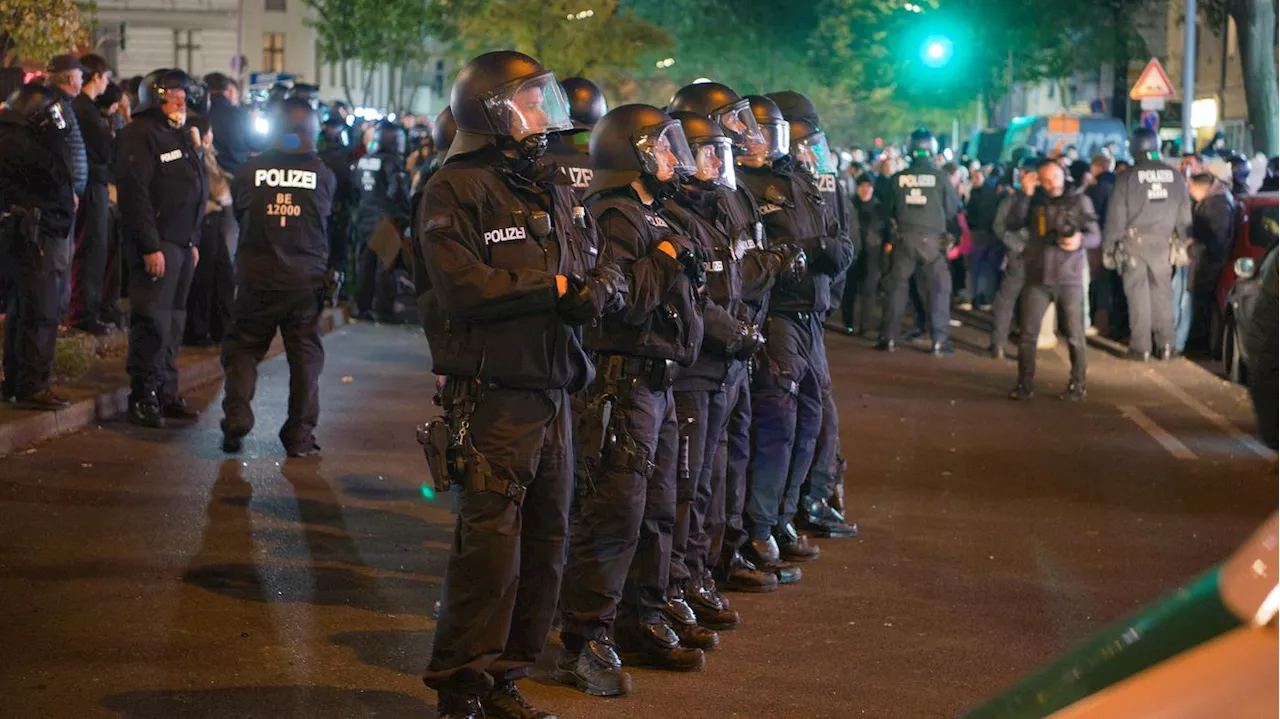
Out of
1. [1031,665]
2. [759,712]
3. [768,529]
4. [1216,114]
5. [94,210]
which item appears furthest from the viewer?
[1216,114]

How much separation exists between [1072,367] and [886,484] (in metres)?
4.42

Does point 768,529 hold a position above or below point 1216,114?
below

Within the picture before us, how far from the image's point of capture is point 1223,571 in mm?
3041

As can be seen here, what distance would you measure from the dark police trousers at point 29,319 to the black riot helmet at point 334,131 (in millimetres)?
7709

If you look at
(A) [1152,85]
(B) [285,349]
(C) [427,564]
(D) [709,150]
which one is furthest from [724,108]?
(A) [1152,85]

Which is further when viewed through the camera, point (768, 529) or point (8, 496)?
point (8, 496)

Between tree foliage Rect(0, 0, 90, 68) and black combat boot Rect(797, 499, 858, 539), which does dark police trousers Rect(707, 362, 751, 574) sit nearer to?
black combat boot Rect(797, 499, 858, 539)

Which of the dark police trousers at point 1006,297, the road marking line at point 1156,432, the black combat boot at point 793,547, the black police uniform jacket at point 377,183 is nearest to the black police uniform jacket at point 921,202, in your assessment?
the dark police trousers at point 1006,297

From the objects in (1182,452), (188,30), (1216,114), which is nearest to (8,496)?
(1182,452)

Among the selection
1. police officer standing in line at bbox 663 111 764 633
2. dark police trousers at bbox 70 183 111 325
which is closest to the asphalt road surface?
police officer standing in line at bbox 663 111 764 633

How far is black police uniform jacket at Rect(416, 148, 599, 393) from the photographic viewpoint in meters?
5.45

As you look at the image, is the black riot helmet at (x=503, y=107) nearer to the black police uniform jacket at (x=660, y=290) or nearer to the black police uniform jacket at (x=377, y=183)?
the black police uniform jacket at (x=660, y=290)

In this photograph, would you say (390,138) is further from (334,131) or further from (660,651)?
(660,651)

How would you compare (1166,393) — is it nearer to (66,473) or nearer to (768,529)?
(768,529)
